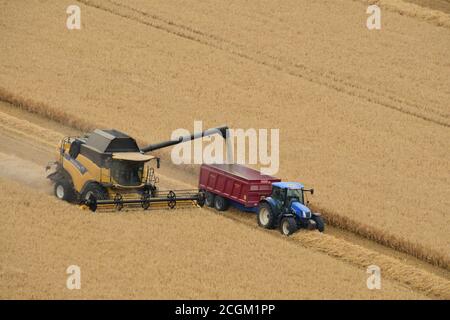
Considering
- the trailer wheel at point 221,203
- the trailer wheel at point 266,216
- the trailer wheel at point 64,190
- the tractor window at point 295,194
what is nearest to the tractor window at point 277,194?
the tractor window at point 295,194

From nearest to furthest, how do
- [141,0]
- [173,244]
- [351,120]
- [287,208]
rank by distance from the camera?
[173,244]
[287,208]
[351,120]
[141,0]

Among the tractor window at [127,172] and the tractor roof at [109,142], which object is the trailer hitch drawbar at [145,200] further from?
the tractor roof at [109,142]

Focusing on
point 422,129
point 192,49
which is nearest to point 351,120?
point 422,129

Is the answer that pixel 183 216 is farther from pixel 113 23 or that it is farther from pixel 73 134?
pixel 113 23

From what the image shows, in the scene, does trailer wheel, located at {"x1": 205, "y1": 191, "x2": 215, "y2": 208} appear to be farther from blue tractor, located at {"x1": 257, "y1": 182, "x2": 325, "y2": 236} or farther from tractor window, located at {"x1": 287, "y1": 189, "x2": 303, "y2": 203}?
tractor window, located at {"x1": 287, "y1": 189, "x2": 303, "y2": 203}

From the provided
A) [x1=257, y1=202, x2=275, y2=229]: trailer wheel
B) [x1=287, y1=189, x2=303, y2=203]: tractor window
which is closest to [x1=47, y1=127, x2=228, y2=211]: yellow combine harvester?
[x1=257, y1=202, x2=275, y2=229]: trailer wheel
